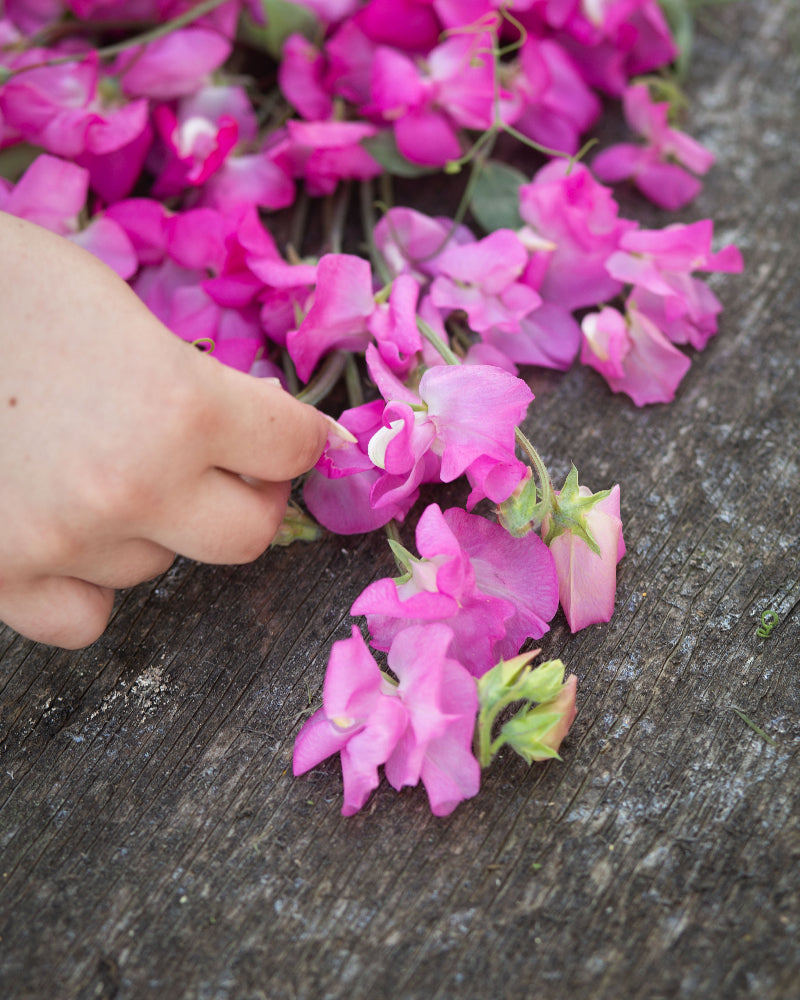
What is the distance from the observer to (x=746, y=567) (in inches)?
38.1

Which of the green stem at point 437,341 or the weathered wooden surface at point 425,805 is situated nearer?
the weathered wooden surface at point 425,805

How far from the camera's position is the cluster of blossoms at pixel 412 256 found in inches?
31.9

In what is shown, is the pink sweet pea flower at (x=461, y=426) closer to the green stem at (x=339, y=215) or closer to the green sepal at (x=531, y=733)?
the green sepal at (x=531, y=733)

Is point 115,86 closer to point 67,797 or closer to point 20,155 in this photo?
point 20,155

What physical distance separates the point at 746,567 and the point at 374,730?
0.45 metres

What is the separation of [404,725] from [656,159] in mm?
909

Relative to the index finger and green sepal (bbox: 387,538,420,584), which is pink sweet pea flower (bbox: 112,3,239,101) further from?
green sepal (bbox: 387,538,420,584)

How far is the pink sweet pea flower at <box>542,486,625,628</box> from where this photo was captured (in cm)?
88

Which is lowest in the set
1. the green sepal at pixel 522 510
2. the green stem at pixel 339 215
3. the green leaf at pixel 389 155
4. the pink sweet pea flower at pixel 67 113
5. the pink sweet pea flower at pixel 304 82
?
the green stem at pixel 339 215

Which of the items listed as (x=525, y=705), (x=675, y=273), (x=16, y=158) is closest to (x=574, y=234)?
(x=675, y=273)

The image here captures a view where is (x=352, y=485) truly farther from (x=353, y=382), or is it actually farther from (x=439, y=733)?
(x=439, y=733)

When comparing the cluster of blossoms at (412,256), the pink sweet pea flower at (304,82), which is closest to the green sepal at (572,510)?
the cluster of blossoms at (412,256)

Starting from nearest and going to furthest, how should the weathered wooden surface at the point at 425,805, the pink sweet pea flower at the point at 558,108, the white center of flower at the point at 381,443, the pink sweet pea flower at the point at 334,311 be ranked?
1. the weathered wooden surface at the point at 425,805
2. the white center of flower at the point at 381,443
3. the pink sweet pea flower at the point at 334,311
4. the pink sweet pea flower at the point at 558,108

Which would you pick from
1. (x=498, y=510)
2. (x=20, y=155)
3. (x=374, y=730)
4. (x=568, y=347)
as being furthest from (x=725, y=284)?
(x=20, y=155)
